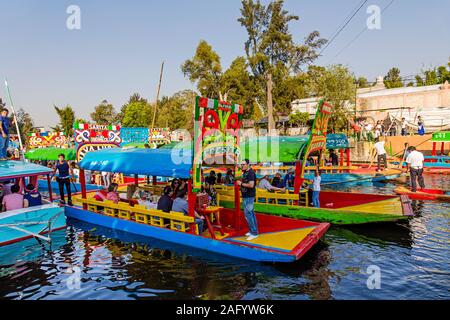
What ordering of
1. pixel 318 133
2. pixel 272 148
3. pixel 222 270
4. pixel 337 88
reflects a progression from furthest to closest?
pixel 337 88 → pixel 272 148 → pixel 318 133 → pixel 222 270

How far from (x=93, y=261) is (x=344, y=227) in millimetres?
8302

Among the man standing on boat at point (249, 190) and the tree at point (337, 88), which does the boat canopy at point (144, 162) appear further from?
the tree at point (337, 88)

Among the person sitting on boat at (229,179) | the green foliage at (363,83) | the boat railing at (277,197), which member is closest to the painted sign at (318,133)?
the boat railing at (277,197)

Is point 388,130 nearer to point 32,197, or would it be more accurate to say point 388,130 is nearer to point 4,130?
point 32,197

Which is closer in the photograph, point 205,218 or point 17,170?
point 205,218

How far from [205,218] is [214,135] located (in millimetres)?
2438

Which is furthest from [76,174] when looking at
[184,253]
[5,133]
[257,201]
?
[184,253]

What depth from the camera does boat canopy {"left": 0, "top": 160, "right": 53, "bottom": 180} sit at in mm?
10789

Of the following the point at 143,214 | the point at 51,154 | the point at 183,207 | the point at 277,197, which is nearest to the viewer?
the point at 183,207

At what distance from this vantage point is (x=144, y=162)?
11062mm

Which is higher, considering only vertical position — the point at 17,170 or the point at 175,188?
the point at 17,170

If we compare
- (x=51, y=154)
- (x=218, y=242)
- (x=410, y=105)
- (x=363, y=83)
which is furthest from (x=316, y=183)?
(x=363, y=83)

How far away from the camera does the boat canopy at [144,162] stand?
382 inches

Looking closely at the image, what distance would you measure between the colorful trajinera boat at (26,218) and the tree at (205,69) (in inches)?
1158
